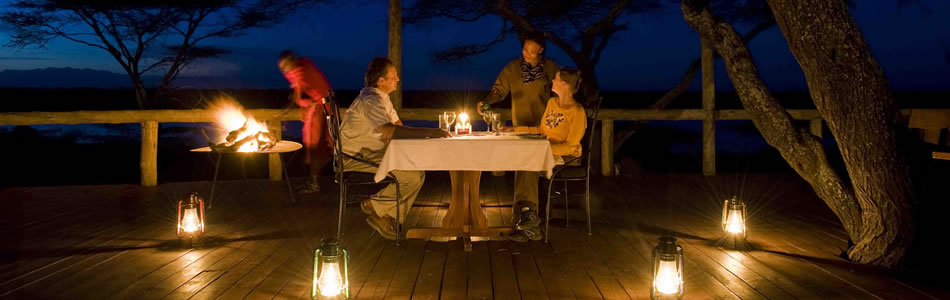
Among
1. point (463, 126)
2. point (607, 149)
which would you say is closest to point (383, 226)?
point (463, 126)

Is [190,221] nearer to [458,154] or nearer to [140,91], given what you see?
[458,154]

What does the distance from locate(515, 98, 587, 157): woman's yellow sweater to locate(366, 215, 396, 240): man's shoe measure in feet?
3.53

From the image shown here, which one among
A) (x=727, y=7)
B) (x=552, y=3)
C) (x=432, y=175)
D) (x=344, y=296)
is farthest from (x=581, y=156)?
(x=727, y=7)

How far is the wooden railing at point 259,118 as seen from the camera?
705 cm

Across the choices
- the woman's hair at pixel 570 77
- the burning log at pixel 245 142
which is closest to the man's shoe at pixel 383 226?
the woman's hair at pixel 570 77

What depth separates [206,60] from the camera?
12758 millimetres

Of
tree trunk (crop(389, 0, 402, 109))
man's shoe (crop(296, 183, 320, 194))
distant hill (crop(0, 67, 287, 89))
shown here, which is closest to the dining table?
man's shoe (crop(296, 183, 320, 194))

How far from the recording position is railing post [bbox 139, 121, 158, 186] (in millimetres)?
7203

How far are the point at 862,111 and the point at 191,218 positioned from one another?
3625 millimetres

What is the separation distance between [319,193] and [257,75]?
6834 millimetres

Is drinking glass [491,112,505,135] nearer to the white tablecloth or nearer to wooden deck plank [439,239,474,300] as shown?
the white tablecloth

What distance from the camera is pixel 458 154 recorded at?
3885 millimetres

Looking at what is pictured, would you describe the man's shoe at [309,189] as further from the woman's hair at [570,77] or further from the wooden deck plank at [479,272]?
the woman's hair at [570,77]

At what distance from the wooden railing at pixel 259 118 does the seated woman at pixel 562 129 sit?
289cm
